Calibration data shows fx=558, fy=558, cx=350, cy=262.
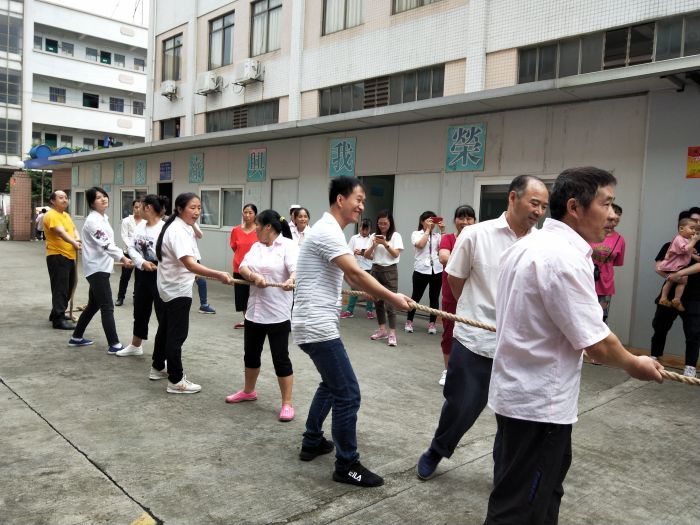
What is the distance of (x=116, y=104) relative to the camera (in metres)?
40.7

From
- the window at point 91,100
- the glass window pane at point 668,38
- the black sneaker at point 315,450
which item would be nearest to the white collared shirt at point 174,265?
the black sneaker at point 315,450

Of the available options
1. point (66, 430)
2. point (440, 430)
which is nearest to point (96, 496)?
point (66, 430)

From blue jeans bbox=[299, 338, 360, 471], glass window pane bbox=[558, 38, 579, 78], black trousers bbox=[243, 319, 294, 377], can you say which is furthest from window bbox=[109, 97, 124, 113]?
blue jeans bbox=[299, 338, 360, 471]

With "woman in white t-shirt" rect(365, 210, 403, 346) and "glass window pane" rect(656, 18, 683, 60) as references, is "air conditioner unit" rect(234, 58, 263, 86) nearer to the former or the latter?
Result: "woman in white t-shirt" rect(365, 210, 403, 346)

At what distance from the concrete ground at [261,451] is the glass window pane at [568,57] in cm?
485

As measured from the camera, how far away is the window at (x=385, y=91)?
10289mm

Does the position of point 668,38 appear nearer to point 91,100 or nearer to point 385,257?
point 385,257

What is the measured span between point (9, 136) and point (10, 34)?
647 cm

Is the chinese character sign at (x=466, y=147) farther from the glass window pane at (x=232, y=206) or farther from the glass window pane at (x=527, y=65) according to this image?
the glass window pane at (x=232, y=206)

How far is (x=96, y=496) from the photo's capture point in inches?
115

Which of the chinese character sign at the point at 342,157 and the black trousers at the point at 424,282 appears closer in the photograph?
the black trousers at the point at 424,282

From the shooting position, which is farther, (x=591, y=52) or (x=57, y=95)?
(x=57, y=95)

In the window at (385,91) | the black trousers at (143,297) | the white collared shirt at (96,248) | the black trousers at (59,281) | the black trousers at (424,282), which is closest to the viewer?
the black trousers at (143,297)

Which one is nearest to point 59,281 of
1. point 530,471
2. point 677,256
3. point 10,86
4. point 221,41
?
point 530,471
